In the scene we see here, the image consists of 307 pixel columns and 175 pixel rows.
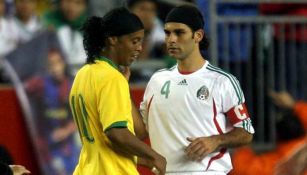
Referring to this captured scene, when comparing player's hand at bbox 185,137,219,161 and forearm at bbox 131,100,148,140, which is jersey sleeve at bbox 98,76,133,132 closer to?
player's hand at bbox 185,137,219,161

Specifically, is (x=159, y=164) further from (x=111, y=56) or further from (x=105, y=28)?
(x=105, y=28)

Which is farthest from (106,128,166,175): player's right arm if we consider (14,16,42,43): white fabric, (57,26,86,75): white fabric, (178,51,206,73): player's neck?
(14,16,42,43): white fabric

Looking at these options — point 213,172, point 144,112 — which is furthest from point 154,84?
point 213,172

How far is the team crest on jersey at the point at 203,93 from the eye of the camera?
8422 millimetres

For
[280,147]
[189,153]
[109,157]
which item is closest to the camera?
[109,157]

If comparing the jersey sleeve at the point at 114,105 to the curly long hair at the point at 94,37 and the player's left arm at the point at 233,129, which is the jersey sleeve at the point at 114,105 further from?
the player's left arm at the point at 233,129

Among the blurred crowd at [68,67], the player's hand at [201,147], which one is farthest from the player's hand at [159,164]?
the blurred crowd at [68,67]

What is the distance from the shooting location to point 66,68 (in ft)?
38.8

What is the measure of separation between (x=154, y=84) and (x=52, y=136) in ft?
11.4

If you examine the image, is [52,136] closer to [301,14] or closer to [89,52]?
[301,14]

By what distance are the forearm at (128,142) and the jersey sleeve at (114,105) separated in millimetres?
41

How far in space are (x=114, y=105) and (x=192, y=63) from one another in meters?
1.16

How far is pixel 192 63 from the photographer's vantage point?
8.53 metres

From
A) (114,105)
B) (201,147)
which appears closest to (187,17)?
(201,147)
